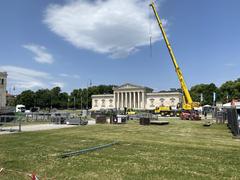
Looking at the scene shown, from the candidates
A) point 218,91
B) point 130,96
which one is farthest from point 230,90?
point 130,96

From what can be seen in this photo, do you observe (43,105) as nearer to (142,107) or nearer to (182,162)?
(142,107)

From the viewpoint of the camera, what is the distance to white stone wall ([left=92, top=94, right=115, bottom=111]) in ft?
557

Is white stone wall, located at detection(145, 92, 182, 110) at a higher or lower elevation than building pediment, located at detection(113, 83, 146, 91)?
lower

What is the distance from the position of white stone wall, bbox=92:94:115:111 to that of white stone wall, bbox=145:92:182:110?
2525 centimetres

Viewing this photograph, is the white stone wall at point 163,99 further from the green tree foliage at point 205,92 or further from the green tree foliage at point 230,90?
the green tree foliage at point 230,90

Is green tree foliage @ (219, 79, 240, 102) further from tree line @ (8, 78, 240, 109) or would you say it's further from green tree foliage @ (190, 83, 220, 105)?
green tree foliage @ (190, 83, 220, 105)

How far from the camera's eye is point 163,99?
152 m

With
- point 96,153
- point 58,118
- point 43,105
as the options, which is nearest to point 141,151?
point 96,153

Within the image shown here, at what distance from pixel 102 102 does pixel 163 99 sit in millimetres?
42472

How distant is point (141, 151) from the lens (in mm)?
12531

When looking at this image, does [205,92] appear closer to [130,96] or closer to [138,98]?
[138,98]

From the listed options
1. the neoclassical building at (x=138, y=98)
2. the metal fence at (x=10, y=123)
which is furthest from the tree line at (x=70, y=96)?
the metal fence at (x=10, y=123)

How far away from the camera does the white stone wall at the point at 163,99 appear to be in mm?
147250

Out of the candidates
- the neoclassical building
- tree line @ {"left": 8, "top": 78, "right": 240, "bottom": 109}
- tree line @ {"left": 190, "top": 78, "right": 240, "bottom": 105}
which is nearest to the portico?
the neoclassical building
